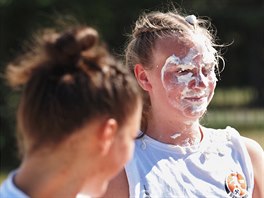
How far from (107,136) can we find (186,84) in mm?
1045

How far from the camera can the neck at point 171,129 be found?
3.12 m

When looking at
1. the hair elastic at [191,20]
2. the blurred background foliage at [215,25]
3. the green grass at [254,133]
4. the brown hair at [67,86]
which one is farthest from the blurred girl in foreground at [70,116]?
the green grass at [254,133]

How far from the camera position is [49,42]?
7.28 ft

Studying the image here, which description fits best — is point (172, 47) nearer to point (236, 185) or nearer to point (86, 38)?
point (236, 185)

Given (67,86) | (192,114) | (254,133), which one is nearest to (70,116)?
(67,86)

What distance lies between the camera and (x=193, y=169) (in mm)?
3076

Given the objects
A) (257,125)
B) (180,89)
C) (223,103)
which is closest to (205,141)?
(180,89)

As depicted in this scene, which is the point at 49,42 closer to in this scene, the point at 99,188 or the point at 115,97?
the point at 115,97

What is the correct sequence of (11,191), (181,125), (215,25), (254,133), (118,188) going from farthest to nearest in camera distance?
(215,25), (254,133), (181,125), (118,188), (11,191)

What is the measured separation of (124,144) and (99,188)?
142 mm

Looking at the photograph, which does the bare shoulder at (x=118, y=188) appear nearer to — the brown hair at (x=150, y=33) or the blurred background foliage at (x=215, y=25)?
the brown hair at (x=150, y=33)

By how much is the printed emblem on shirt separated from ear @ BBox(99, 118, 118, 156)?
3.26ft

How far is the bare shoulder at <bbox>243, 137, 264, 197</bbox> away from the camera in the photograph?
316cm

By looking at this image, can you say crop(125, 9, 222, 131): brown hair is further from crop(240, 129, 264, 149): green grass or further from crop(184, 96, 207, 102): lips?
crop(240, 129, 264, 149): green grass
